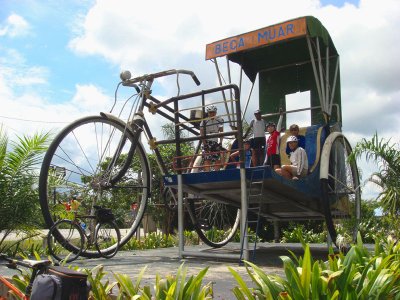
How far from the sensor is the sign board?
5.63 m

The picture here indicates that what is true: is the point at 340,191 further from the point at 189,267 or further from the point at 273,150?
the point at 189,267

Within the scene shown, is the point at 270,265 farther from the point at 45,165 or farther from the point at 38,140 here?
the point at 38,140

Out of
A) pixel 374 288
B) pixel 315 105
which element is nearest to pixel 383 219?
pixel 315 105

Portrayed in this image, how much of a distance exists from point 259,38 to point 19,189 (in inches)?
137

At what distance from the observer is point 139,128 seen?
5480mm

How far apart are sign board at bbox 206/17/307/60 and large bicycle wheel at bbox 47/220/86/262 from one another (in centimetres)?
286

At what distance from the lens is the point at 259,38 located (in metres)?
5.84

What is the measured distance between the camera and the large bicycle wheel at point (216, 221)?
7.17 metres

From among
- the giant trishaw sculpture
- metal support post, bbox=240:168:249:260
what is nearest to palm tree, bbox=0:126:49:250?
the giant trishaw sculpture

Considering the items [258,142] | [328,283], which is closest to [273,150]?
[258,142]

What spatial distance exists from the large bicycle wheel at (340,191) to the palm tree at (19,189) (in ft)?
11.5

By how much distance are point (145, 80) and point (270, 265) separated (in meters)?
2.58

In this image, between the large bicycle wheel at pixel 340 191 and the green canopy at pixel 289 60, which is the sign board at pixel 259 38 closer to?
the green canopy at pixel 289 60

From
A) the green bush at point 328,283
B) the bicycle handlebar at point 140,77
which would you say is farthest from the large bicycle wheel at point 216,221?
the green bush at point 328,283
